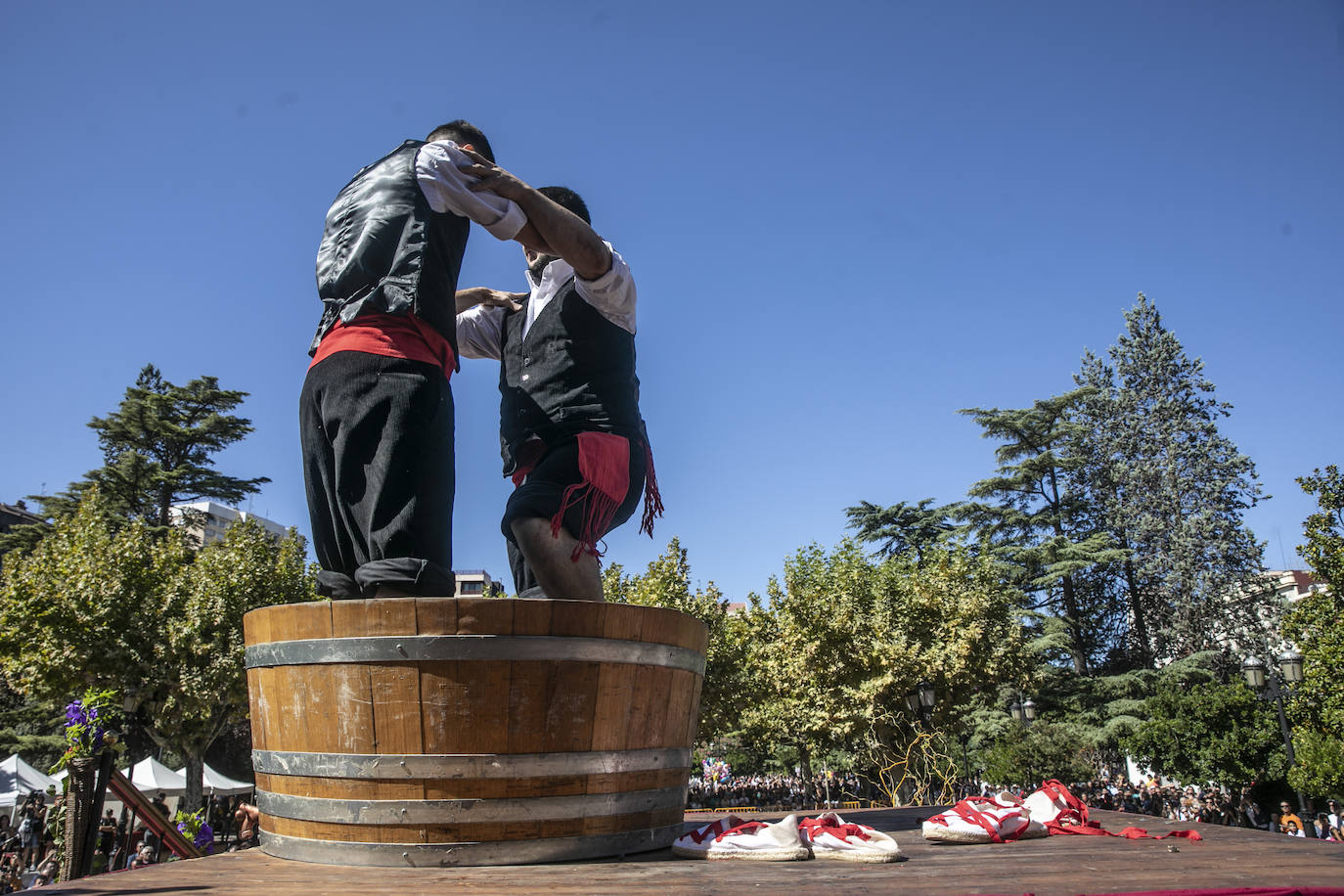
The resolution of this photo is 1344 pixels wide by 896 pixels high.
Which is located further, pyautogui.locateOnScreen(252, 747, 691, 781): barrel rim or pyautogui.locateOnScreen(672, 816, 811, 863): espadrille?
pyautogui.locateOnScreen(672, 816, 811, 863): espadrille

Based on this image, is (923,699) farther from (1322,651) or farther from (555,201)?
(555,201)

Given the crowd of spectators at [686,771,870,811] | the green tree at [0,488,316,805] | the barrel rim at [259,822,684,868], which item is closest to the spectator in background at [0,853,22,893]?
the green tree at [0,488,316,805]

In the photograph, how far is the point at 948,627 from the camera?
76.4ft

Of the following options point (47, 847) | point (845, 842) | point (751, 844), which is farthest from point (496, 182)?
point (47, 847)

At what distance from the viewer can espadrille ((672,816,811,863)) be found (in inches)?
87.1

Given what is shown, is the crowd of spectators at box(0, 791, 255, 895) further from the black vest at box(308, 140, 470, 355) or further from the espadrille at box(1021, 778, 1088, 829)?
the espadrille at box(1021, 778, 1088, 829)

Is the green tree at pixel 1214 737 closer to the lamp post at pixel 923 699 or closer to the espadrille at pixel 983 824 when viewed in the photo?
the lamp post at pixel 923 699

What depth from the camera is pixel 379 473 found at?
2.58 m

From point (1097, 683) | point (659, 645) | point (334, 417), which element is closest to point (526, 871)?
point (659, 645)

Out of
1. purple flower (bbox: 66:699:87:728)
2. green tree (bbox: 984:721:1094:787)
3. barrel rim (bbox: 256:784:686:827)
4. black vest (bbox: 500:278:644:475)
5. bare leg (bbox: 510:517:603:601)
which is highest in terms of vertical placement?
black vest (bbox: 500:278:644:475)

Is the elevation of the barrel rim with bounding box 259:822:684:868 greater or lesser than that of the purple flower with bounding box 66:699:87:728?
lesser

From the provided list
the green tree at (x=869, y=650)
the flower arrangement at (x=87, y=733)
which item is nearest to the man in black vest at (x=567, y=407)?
the flower arrangement at (x=87, y=733)

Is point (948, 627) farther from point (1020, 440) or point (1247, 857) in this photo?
point (1247, 857)

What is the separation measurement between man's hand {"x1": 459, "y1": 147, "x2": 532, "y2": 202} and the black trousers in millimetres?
620
